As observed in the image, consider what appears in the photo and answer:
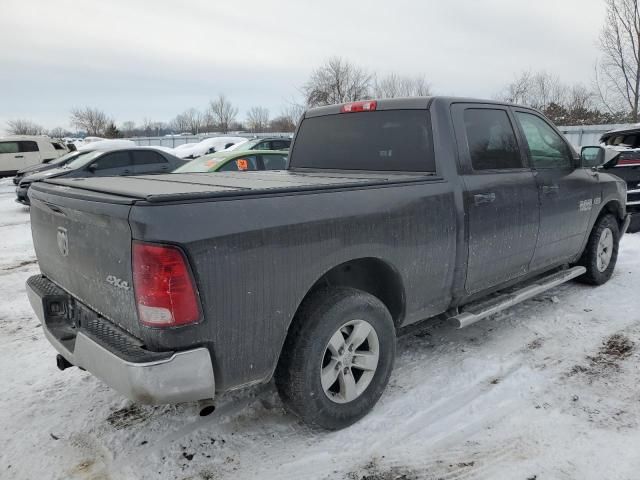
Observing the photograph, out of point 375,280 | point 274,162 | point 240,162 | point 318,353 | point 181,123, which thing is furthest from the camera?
point 181,123

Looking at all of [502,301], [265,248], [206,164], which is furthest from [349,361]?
[206,164]

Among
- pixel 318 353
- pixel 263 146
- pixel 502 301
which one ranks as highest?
pixel 263 146

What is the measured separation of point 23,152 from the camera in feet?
65.8

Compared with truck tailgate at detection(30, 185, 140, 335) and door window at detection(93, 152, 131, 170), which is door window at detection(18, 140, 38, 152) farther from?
truck tailgate at detection(30, 185, 140, 335)

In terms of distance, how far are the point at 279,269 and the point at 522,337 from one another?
269cm

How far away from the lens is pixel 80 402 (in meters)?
3.25

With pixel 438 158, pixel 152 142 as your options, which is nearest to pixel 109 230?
pixel 438 158

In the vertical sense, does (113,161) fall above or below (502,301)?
above

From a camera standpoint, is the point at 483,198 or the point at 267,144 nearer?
the point at 483,198

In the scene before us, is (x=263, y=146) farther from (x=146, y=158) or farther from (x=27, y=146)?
(x=27, y=146)

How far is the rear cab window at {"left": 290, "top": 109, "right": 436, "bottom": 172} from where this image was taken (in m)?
3.60

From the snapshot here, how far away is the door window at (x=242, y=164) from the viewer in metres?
8.86

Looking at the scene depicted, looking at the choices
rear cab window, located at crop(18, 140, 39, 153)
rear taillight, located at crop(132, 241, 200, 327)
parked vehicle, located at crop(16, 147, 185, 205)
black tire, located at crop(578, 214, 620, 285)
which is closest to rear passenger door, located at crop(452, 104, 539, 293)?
black tire, located at crop(578, 214, 620, 285)

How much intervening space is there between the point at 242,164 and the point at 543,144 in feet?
19.1
